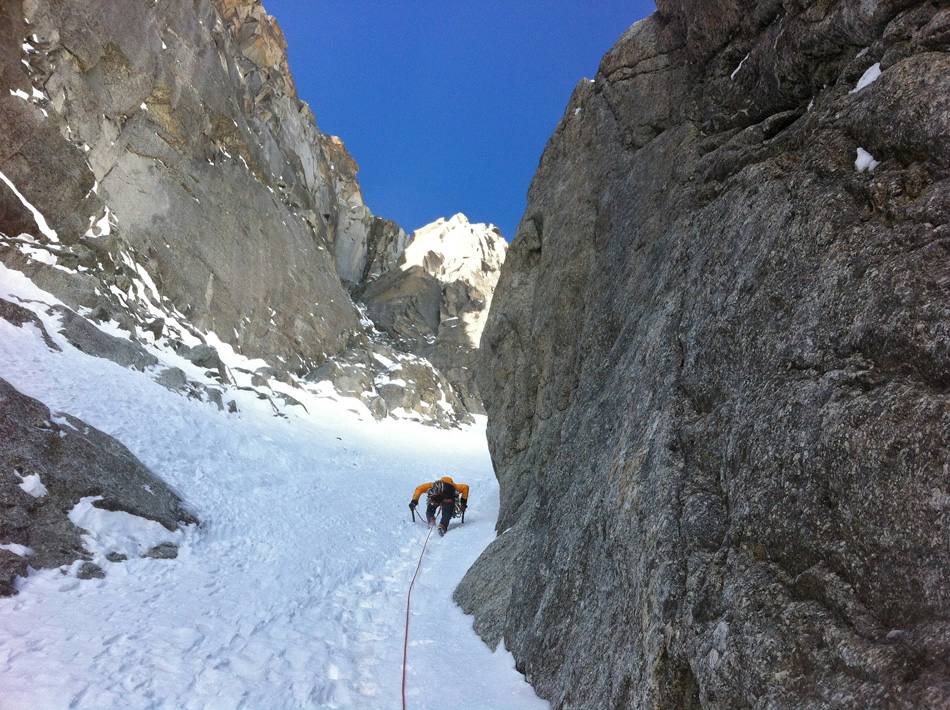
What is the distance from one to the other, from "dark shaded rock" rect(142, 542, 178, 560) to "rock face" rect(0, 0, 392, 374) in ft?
49.2

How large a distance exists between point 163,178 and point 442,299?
3735cm

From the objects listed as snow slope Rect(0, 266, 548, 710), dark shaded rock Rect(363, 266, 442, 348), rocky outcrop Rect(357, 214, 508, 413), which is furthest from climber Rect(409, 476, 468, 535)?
dark shaded rock Rect(363, 266, 442, 348)

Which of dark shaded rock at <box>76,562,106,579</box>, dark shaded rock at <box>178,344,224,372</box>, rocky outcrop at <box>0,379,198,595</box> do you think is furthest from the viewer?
dark shaded rock at <box>178,344,224,372</box>

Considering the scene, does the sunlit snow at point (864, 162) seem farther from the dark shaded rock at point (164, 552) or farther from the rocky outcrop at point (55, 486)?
the dark shaded rock at point (164, 552)

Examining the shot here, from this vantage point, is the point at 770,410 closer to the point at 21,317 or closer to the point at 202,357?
the point at 21,317

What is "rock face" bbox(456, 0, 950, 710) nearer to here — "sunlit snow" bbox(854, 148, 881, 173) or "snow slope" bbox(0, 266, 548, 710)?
"sunlit snow" bbox(854, 148, 881, 173)

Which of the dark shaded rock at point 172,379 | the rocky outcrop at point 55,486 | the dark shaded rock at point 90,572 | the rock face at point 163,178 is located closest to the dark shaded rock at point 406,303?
the rock face at point 163,178

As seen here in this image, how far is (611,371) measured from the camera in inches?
318

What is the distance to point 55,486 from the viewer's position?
8.84 metres

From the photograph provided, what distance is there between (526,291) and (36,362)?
13369mm

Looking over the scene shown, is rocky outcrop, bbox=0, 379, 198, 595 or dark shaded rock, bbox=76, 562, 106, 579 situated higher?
rocky outcrop, bbox=0, 379, 198, 595

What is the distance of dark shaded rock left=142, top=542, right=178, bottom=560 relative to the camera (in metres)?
9.38

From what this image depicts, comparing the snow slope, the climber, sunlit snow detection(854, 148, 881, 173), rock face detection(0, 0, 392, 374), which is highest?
rock face detection(0, 0, 392, 374)

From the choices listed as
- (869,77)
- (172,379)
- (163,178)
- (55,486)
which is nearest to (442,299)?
(163,178)
